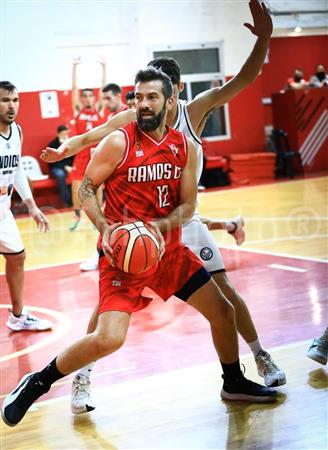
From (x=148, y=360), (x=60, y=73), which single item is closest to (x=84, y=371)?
(x=148, y=360)

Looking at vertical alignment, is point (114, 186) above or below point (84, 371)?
above

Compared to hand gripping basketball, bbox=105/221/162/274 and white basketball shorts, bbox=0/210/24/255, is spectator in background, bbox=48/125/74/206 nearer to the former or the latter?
white basketball shorts, bbox=0/210/24/255

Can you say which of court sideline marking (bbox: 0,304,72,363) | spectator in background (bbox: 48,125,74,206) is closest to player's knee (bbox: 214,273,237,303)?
court sideline marking (bbox: 0,304,72,363)

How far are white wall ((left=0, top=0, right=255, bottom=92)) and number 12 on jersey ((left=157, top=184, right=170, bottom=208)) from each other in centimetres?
1280

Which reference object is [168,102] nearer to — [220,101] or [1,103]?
[220,101]

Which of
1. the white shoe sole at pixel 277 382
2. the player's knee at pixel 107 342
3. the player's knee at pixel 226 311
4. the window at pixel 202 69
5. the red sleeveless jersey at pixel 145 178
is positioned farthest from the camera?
the window at pixel 202 69

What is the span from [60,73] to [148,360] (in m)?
12.4

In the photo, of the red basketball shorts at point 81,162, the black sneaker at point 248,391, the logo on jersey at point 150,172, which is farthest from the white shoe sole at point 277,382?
the red basketball shorts at point 81,162

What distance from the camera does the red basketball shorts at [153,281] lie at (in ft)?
13.3

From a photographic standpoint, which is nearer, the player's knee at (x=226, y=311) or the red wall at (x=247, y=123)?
the player's knee at (x=226, y=311)

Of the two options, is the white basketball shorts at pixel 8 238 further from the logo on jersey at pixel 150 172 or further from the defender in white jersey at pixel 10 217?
the logo on jersey at pixel 150 172

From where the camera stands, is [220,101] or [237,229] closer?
[220,101]

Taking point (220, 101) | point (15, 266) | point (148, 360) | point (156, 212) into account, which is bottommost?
point (148, 360)

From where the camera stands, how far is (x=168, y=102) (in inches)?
165
